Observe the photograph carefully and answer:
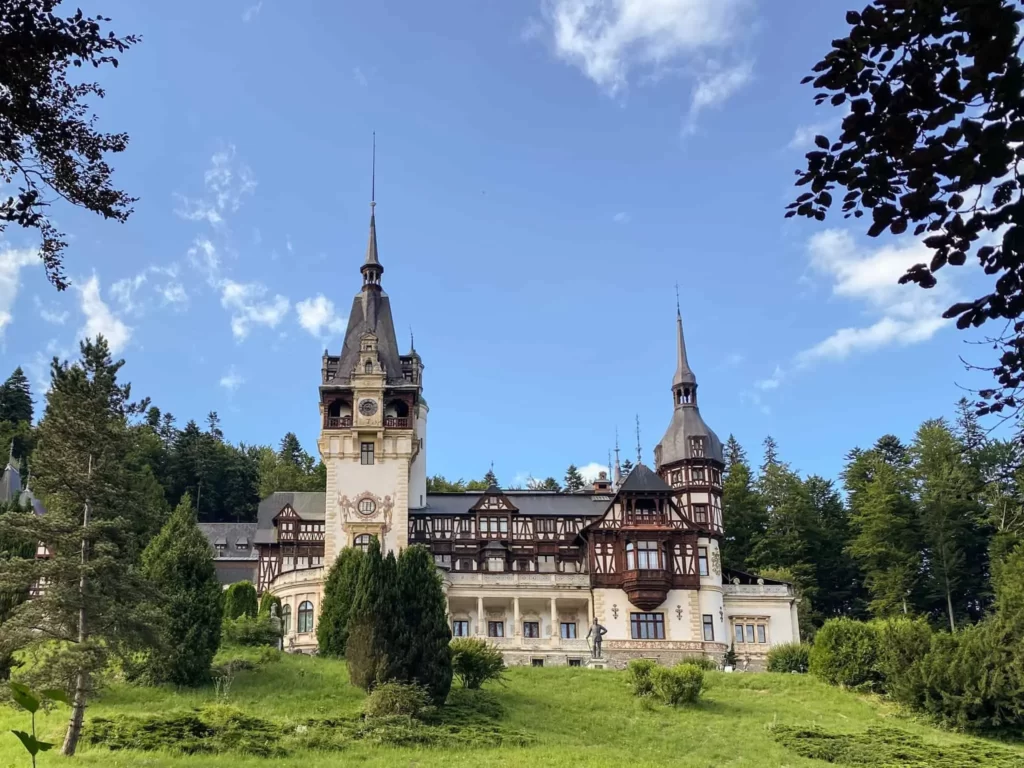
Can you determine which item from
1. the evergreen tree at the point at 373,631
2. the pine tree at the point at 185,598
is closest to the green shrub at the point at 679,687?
the evergreen tree at the point at 373,631

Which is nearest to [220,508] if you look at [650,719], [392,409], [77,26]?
[392,409]

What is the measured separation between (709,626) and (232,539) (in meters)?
36.6

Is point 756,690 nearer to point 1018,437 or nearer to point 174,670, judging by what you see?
point 174,670

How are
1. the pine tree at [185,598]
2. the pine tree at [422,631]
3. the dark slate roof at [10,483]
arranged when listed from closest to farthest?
1. the pine tree at [422,631]
2. the pine tree at [185,598]
3. the dark slate roof at [10,483]

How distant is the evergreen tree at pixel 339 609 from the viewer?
131ft

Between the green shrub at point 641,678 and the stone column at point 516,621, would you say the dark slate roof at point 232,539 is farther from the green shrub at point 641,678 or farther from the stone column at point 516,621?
the green shrub at point 641,678

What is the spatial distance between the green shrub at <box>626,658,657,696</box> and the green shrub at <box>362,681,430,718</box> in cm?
958

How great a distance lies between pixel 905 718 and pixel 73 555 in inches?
1075

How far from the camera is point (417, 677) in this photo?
29.3 meters

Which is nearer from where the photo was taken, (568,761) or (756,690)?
(568,761)

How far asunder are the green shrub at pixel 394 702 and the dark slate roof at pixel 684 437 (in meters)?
32.7

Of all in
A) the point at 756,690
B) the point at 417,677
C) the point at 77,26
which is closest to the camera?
the point at 77,26

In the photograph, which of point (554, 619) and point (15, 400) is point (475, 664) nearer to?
point (554, 619)

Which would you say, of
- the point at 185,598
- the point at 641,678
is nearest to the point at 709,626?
the point at 641,678
